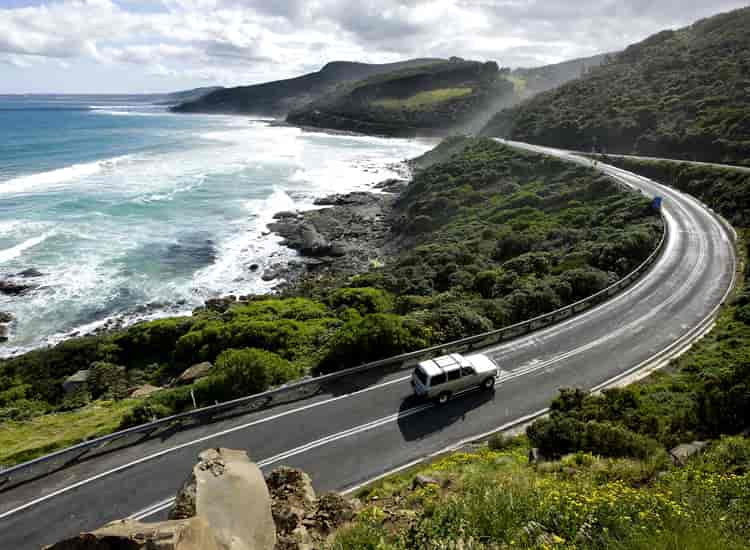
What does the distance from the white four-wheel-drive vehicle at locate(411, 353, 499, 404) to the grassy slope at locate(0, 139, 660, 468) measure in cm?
276

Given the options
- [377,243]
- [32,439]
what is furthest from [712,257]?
[32,439]

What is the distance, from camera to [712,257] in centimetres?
2864

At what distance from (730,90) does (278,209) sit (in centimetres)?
6555

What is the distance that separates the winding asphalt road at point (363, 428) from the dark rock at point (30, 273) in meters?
33.2

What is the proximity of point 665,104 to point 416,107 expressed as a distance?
109 meters

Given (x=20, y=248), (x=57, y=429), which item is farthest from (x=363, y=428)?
(x=20, y=248)

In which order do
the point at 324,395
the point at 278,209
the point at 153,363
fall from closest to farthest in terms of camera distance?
1. the point at 324,395
2. the point at 153,363
3. the point at 278,209

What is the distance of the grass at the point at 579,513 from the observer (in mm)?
5895

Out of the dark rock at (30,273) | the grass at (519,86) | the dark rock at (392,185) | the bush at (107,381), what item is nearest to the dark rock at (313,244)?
the dark rock at (30,273)

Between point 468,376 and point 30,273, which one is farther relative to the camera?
point 30,273

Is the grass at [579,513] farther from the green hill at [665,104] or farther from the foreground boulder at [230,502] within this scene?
the green hill at [665,104]

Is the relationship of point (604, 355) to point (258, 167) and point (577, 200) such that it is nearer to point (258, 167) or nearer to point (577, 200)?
point (577, 200)

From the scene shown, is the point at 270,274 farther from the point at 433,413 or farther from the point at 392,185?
the point at 392,185

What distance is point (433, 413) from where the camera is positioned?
48.9 ft
